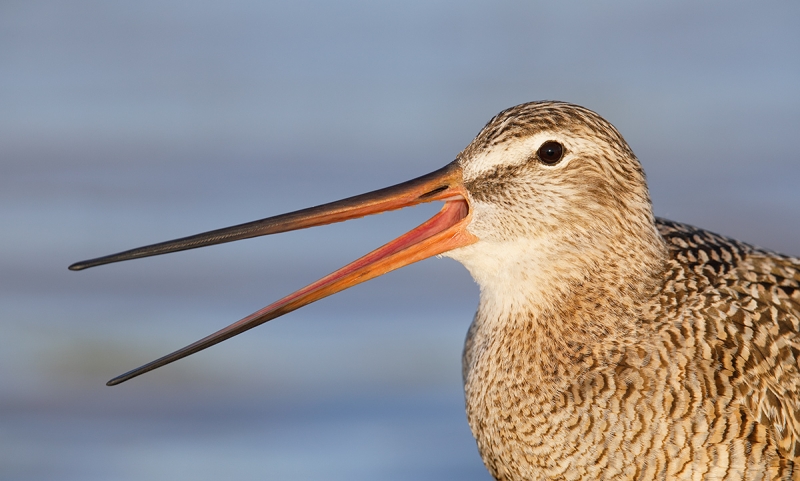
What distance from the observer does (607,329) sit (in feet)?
15.4

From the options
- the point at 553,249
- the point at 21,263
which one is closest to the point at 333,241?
the point at 21,263

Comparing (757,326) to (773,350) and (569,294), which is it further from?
(569,294)

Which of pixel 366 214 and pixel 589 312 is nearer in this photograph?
pixel 366 214

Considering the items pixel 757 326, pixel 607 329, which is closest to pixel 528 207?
pixel 607 329

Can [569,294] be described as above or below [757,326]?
above

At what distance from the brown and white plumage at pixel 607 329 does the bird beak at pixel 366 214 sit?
79 millimetres

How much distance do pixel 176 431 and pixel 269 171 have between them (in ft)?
13.2

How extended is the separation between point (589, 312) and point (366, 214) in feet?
3.18

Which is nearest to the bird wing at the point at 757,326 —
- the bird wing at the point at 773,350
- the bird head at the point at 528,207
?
the bird wing at the point at 773,350

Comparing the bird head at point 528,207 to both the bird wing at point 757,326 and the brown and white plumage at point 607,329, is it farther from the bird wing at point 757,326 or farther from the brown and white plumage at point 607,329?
the bird wing at point 757,326

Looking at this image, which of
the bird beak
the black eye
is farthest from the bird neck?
the black eye

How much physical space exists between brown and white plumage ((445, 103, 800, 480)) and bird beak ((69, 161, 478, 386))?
0.08m

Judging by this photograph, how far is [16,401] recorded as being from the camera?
7.48m

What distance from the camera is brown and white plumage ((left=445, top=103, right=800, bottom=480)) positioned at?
4387mm
